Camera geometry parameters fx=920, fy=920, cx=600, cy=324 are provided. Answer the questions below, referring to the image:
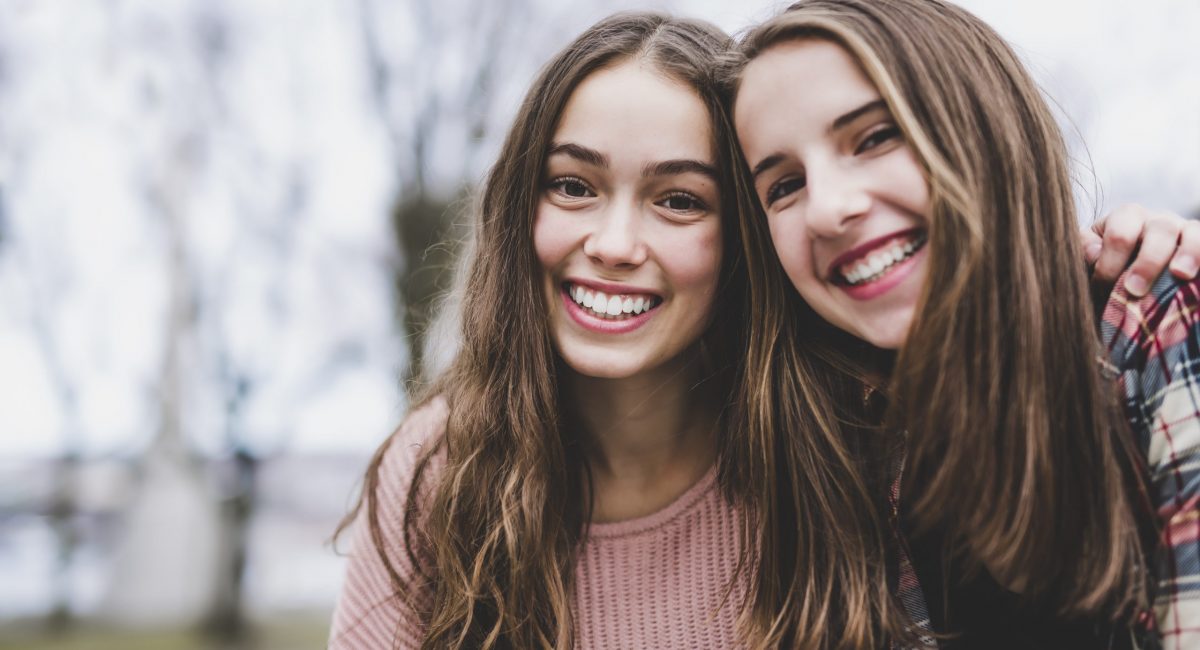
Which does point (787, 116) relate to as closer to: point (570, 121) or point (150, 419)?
point (570, 121)

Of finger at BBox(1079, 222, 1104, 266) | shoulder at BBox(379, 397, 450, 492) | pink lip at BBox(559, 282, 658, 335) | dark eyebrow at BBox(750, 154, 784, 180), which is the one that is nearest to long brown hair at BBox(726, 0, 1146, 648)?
finger at BBox(1079, 222, 1104, 266)

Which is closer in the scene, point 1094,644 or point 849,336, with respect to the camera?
point 1094,644

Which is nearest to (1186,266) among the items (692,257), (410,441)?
(692,257)

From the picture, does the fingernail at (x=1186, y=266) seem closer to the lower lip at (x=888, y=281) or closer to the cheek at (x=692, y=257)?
the lower lip at (x=888, y=281)

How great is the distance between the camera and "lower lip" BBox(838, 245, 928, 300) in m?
1.80

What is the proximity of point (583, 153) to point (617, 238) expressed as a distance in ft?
0.74

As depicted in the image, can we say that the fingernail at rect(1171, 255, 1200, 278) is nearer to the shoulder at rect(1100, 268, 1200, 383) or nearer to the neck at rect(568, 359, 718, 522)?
the shoulder at rect(1100, 268, 1200, 383)

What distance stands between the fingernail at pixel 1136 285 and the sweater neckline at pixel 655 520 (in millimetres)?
1114

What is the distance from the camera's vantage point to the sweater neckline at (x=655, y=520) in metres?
2.45

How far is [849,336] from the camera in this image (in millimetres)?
2244

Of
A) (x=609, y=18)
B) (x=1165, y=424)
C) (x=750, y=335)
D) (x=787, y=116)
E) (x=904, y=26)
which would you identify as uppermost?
(x=609, y=18)

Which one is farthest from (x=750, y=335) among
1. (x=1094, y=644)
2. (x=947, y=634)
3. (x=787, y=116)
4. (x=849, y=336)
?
(x=1094, y=644)

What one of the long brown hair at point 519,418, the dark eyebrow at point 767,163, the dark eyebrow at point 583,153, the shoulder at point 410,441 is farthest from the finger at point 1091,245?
the shoulder at point 410,441

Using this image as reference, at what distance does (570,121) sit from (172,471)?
322 inches
